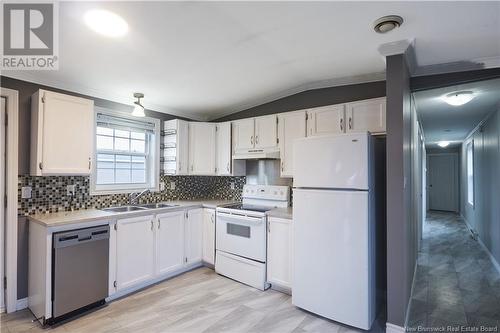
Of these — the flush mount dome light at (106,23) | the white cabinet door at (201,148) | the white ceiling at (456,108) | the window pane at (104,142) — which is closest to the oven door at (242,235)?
the white cabinet door at (201,148)

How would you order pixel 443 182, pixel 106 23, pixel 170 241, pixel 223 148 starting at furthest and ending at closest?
pixel 443 182, pixel 223 148, pixel 170 241, pixel 106 23

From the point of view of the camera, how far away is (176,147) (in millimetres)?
3898

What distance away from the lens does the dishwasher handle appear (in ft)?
7.76

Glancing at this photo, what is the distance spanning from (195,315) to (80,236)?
51.8 inches

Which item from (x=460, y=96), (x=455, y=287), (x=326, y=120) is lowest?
(x=455, y=287)

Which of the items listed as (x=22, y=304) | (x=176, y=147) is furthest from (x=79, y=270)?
(x=176, y=147)

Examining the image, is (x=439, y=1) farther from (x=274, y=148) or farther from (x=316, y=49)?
(x=274, y=148)

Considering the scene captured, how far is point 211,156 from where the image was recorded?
4.16 metres

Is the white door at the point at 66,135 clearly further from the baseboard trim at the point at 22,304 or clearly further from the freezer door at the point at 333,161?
the freezer door at the point at 333,161

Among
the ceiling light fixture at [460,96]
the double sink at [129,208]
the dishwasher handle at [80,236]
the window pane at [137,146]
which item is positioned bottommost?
the dishwasher handle at [80,236]

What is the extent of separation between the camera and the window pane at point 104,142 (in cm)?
339

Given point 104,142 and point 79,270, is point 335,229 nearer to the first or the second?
point 79,270

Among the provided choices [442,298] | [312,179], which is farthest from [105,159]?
[442,298]

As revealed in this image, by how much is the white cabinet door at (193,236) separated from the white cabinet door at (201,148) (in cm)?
65
